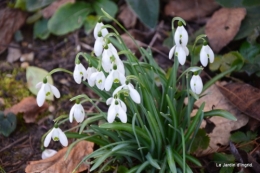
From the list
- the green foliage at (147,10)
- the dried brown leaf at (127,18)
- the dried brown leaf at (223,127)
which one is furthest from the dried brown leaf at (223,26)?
the dried brown leaf at (127,18)

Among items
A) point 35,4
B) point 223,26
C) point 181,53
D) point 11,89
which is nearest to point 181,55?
point 181,53

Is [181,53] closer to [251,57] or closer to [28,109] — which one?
[251,57]

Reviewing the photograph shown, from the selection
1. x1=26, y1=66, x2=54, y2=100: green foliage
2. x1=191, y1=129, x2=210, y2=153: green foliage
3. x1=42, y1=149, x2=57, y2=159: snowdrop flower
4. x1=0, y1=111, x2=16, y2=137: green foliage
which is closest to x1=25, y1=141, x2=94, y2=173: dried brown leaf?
x1=42, y1=149, x2=57, y2=159: snowdrop flower

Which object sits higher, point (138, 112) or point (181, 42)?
point (181, 42)

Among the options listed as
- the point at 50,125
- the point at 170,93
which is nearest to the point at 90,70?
the point at 170,93

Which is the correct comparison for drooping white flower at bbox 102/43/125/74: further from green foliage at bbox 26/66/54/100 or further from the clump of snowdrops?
green foliage at bbox 26/66/54/100

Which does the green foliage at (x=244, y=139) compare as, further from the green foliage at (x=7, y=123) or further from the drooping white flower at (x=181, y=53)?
the green foliage at (x=7, y=123)
